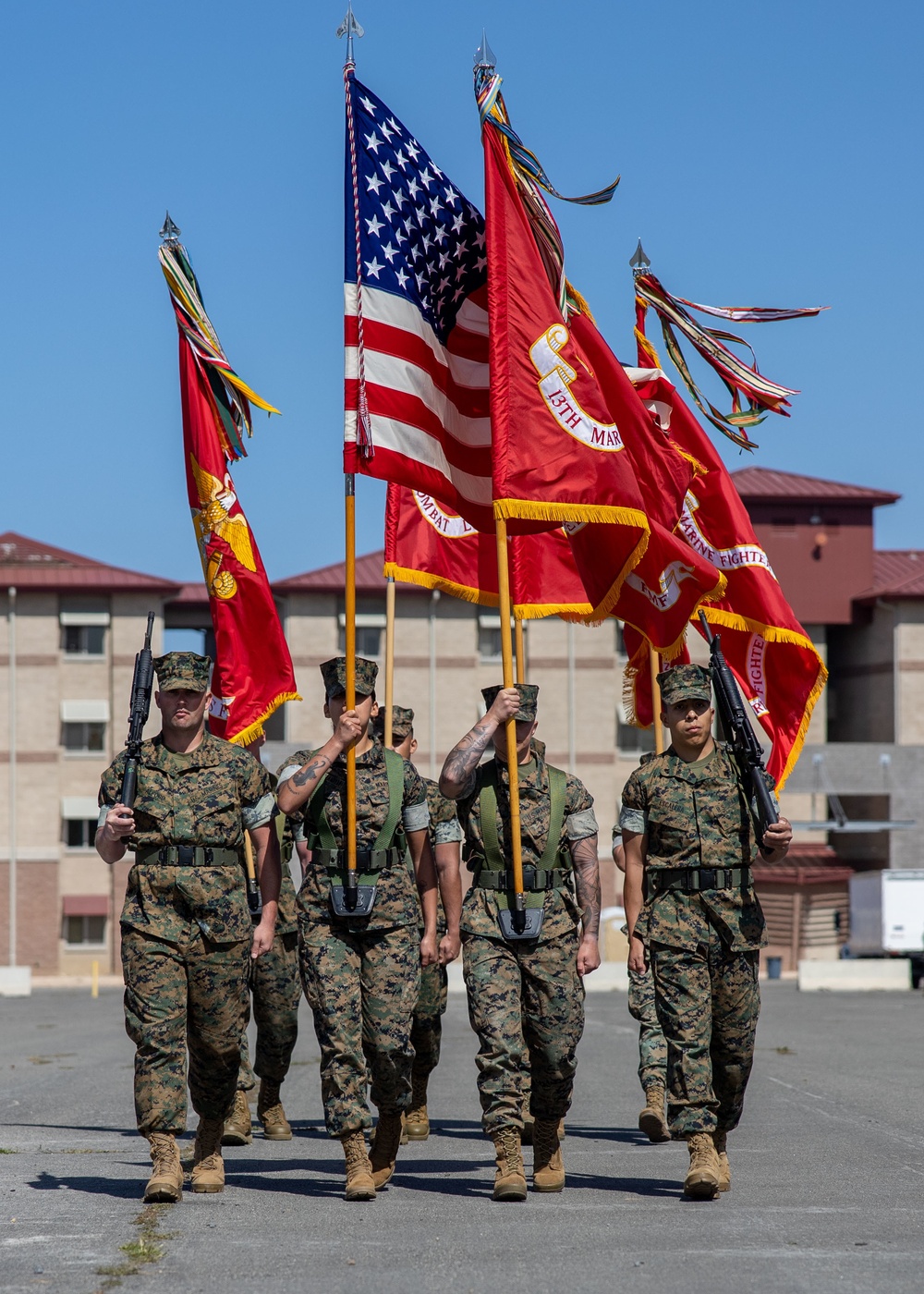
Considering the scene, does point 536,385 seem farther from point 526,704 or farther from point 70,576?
point 70,576

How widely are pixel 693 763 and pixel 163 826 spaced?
2502mm

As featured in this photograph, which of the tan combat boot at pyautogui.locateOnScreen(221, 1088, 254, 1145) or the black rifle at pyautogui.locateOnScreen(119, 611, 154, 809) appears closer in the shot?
the black rifle at pyautogui.locateOnScreen(119, 611, 154, 809)

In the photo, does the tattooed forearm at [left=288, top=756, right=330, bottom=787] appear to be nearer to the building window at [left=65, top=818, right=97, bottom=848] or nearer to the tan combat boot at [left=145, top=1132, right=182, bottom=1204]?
the tan combat boot at [left=145, top=1132, right=182, bottom=1204]

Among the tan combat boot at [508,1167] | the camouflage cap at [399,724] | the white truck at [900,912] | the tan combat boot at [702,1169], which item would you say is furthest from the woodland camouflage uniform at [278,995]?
the white truck at [900,912]

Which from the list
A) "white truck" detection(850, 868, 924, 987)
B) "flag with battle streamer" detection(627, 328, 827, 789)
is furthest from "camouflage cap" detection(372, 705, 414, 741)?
"white truck" detection(850, 868, 924, 987)

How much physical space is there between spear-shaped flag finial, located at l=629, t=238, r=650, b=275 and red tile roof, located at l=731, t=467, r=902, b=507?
48092 millimetres

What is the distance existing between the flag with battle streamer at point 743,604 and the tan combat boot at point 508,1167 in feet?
18.7

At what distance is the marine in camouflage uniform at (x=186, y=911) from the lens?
8070 mm

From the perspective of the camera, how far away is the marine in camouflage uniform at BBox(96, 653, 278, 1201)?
8.07 m

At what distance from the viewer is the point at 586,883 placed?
8.73m

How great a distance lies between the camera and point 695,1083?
8062 millimetres

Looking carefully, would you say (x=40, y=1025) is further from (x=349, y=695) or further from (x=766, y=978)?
(x=766, y=978)

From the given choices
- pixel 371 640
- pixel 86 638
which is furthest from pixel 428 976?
pixel 86 638

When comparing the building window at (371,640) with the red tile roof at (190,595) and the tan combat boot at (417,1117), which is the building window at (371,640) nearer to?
the red tile roof at (190,595)
